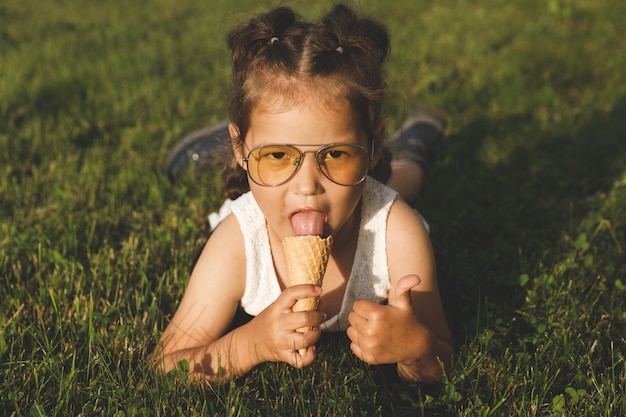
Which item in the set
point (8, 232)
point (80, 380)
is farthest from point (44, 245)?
point (80, 380)

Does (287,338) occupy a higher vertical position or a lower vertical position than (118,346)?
higher

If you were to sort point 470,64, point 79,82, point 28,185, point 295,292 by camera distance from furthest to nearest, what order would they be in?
point 470,64
point 79,82
point 28,185
point 295,292

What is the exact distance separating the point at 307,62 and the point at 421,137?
104 inches

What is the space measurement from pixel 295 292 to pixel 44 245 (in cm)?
192

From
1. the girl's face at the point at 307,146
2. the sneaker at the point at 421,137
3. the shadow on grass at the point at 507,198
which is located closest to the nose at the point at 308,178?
the girl's face at the point at 307,146

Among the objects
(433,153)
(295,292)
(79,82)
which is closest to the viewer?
(295,292)

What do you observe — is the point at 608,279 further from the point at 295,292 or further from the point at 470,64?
the point at 470,64

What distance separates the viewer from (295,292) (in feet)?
8.36

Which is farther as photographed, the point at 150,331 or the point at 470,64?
the point at 470,64

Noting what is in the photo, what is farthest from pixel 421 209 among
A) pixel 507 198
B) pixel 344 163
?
pixel 344 163

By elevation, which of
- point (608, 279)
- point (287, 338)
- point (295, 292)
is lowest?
point (608, 279)

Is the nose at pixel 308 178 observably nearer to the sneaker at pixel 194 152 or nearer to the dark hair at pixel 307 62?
the dark hair at pixel 307 62

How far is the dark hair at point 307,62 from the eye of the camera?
2.81 m

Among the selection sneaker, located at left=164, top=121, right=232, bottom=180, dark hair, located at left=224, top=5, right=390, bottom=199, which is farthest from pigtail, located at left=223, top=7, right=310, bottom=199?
sneaker, located at left=164, top=121, right=232, bottom=180
